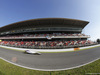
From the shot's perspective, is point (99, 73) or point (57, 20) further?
point (57, 20)

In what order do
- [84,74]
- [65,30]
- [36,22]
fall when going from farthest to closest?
[65,30] → [36,22] → [84,74]

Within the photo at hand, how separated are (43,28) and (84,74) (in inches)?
620

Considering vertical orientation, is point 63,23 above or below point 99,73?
above

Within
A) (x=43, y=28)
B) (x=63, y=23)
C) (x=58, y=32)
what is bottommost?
(x=58, y=32)

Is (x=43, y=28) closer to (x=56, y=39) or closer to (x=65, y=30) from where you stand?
(x=56, y=39)

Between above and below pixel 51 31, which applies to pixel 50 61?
below

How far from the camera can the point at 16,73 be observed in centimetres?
340

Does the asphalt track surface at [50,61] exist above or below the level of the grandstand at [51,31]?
below

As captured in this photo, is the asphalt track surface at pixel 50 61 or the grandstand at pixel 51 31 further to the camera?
the grandstand at pixel 51 31

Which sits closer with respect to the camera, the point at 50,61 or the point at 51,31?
the point at 50,61

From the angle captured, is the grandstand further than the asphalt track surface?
Yes

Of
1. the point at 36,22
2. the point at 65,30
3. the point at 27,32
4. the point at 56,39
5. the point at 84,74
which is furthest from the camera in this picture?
the point at 27,32

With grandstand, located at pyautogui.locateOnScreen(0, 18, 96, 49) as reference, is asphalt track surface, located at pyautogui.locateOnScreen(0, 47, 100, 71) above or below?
below

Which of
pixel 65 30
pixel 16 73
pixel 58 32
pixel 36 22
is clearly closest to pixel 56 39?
pixel 58 32
